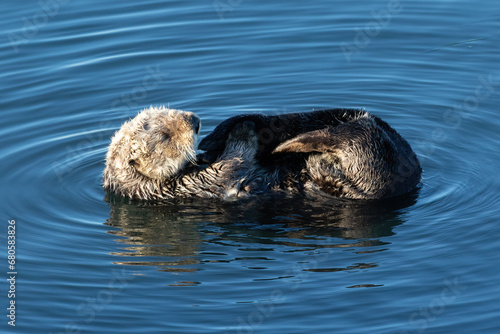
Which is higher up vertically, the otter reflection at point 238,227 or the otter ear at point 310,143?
the otter ear at point 310,143

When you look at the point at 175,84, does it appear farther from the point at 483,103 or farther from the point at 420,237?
the point at 420,237

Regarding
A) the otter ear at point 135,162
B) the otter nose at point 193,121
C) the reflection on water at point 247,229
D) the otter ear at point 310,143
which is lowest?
the reflection on water at point 247,229

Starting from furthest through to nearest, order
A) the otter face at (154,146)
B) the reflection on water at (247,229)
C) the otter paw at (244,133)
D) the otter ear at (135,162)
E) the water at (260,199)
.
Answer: the otter paw at (244,133), the otter ear at (135,162), the otter face at (154,146), the reflection on water at (247,229), the water at (260,199)

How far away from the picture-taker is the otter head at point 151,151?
Result: 24.6ft

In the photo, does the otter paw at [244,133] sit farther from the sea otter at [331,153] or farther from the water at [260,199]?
the water at [260,199]

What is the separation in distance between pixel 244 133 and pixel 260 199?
0.64m

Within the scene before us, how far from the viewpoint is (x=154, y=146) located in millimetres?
7508

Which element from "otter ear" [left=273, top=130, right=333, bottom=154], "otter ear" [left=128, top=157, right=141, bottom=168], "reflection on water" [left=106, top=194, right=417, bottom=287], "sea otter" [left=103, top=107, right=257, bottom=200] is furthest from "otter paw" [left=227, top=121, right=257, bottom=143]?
"otter ear" [left=128, top=157, right=141, bottom=168]

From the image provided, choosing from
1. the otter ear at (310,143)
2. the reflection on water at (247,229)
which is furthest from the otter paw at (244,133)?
the reflection on water at (247,229)

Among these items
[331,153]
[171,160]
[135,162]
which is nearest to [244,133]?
[171,160]

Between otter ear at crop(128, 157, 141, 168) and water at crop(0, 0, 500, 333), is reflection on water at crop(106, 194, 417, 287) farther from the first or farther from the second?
otter ear at crop(128, 157, 141, 168)

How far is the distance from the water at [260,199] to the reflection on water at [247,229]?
19 millimetres

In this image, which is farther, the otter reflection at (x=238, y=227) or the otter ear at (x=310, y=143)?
the otter ear at (x=310, y=143)

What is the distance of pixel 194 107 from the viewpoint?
10320 millimetres
